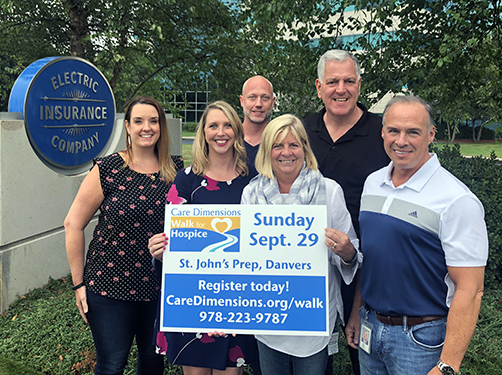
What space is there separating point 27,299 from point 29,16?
5.87m

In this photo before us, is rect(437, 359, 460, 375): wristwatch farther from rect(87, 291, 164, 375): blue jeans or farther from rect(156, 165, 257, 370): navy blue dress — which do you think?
rect(87, 291, 164, 375): blue jeans

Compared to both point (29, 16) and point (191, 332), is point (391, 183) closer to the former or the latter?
point (191, 332)

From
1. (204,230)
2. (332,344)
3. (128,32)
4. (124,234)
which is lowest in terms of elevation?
(332,344)

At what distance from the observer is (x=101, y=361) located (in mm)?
2676

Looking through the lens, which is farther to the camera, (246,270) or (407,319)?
(246,270)

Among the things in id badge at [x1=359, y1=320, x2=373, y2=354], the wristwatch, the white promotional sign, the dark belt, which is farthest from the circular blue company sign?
the wristwatch

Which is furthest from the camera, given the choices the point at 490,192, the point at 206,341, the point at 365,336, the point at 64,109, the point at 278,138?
the point at 64,109

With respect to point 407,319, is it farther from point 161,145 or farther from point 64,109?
point 64,109

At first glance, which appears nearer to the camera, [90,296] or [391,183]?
[391,183]

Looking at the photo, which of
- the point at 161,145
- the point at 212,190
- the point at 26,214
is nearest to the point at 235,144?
the point at 212,190

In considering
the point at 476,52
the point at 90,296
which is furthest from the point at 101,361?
the point at 476,52

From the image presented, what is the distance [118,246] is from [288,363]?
1267 mm

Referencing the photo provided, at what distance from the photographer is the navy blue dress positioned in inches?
97.5

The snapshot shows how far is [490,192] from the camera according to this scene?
5488 millimetres
